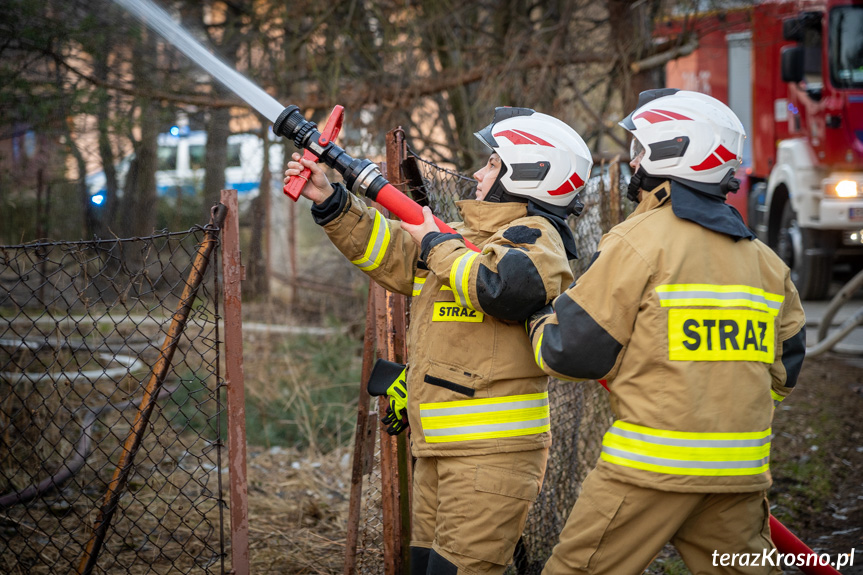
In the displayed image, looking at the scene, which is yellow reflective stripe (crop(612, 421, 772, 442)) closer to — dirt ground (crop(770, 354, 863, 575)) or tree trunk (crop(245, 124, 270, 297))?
dirt ground (crop(770, 354, 863, 575))

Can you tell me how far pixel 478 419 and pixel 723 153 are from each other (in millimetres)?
1031

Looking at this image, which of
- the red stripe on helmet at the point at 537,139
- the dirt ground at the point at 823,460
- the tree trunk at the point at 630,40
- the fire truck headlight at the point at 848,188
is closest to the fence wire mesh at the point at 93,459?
the red stripe on helmet at the point at 537,139

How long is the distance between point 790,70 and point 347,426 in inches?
244

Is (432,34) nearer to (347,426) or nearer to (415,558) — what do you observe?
(347,426)

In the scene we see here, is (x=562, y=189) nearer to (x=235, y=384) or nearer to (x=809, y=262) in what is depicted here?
(x=235, y=384)

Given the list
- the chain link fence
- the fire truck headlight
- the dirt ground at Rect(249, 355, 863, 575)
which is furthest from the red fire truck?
the chain link fence

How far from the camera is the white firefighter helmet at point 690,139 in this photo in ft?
7.25

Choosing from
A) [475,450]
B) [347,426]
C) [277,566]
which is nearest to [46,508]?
[277,566]

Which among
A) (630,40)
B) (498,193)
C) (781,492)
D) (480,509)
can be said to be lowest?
(781,492)

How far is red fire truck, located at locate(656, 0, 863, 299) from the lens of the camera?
8211 mm

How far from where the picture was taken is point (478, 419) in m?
2.42

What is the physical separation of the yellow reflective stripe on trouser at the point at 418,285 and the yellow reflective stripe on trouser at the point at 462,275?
0.34 meters

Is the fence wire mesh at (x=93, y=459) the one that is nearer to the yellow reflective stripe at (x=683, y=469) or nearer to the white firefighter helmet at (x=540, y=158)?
the white firefighter helmet at (x=540, y=158)

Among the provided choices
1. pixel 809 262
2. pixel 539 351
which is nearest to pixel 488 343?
pixel 539 351
